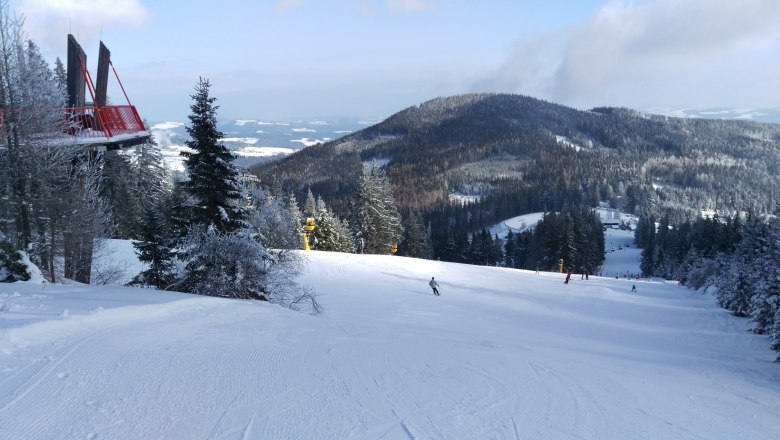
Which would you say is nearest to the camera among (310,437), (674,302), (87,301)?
(310,437)

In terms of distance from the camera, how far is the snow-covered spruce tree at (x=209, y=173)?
15406 millimetres

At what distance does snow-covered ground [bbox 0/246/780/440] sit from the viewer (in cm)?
519

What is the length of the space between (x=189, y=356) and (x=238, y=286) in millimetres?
8716

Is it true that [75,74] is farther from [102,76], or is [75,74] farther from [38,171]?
[38,171]

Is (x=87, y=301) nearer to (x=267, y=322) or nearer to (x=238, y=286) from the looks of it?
(x=267, y=322)

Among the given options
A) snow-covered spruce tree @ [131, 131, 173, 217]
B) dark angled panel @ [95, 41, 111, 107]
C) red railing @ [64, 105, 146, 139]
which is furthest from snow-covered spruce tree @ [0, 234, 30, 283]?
snow-covered spruce tree @ [131, 131, 173, 217]

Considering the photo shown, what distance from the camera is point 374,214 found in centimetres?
4981

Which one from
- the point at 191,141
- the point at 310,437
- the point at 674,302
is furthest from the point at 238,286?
the point at 674,302

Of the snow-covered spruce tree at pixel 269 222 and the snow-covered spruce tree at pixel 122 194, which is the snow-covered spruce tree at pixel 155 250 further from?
the snow-covered spruce tree at pixel 122 194

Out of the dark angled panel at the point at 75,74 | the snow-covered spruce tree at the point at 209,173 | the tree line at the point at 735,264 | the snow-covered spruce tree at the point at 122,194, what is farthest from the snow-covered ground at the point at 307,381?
the snow-covered spruce tree at the point at 122,194

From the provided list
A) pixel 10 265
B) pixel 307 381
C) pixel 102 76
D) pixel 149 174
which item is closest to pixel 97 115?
pixel 102 76

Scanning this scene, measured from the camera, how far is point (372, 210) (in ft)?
162

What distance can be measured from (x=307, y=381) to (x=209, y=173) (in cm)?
1100

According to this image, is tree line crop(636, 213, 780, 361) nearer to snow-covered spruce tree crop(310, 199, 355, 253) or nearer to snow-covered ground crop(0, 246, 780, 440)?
snow-covered ground crop(0, 246, 780, 440)
